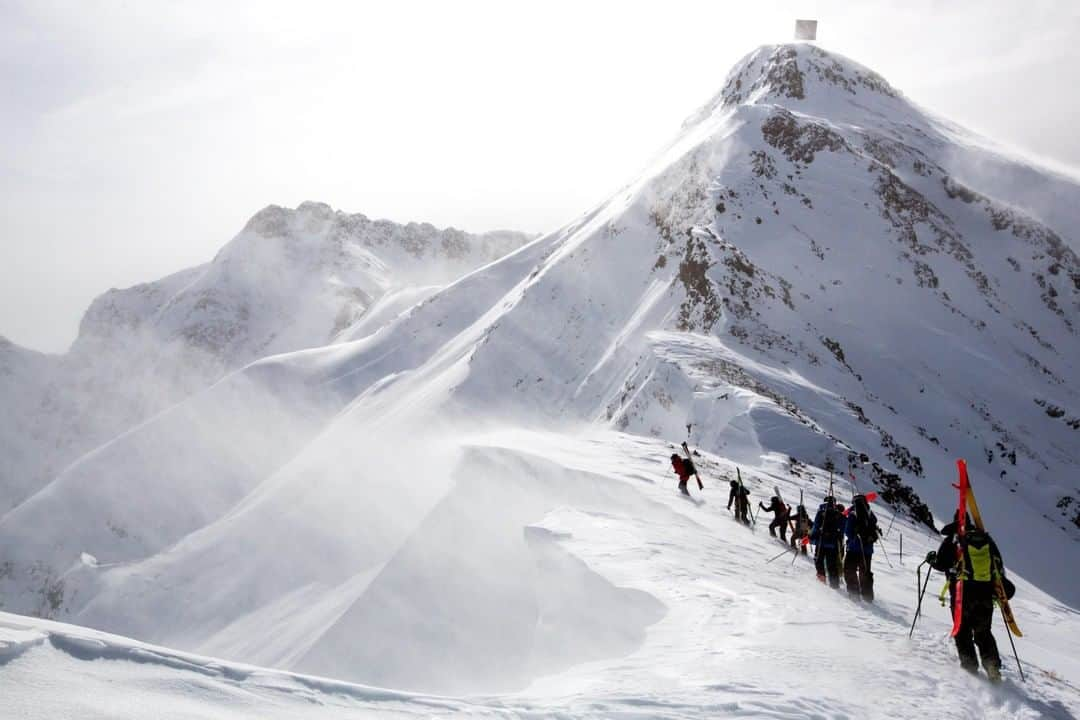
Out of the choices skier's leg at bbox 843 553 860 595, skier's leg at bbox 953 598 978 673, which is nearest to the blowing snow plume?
skier's leg at bbox 953 598 978 673

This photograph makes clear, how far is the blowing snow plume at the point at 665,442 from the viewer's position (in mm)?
11055

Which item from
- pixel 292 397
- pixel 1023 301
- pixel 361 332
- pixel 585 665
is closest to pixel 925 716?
pixel 585 665

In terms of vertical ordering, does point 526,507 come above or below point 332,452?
above

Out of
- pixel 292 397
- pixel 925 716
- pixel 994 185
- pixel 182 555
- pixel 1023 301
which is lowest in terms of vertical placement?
pixel 182 555

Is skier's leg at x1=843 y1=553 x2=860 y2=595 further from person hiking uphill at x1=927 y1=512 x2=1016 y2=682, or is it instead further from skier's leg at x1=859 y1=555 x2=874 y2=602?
person hiking uphill at x1=927 y1=512 x2=1016 y2=682

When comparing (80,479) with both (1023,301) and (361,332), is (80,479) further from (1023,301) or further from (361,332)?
(1023,301)

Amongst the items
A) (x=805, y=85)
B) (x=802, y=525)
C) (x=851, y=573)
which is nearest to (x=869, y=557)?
(x=851, y=573)

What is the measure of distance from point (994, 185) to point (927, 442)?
144 feet

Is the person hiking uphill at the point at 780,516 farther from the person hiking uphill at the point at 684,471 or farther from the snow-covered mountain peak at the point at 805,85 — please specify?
the snow-covered mountain peak at the point at 805,85

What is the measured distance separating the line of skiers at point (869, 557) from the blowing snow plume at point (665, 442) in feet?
1.83

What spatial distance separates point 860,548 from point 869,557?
222mm

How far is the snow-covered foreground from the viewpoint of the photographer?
18.2ft

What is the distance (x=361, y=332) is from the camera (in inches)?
4451

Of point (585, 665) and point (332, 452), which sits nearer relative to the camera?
point (585, 665)
